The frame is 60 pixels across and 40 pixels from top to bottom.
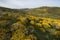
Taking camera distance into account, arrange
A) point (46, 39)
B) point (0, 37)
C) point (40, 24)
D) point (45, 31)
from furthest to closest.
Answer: point (40, 24)
point (45, 31)
point (46, 39)
point (0, 37)

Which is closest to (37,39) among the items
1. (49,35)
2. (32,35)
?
(32,35)

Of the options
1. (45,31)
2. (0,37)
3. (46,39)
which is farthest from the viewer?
(45,31)

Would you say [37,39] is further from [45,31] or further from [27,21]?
[27,21]

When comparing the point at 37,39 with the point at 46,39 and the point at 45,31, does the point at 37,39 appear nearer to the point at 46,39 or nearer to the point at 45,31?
the point at 46,39

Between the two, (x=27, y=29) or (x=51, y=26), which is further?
(x=51, y=26)

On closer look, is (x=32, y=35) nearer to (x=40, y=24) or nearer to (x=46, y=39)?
(x=46, y=39)

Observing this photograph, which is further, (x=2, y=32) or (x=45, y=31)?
(x=45, y=31)

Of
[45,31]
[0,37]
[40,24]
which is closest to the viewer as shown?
[0,37]

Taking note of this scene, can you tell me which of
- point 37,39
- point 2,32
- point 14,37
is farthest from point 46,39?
point 2,32
